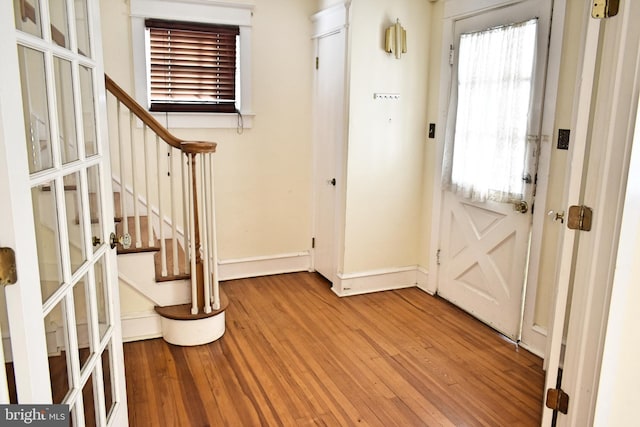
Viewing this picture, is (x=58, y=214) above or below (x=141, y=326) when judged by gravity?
above

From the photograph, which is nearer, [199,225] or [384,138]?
[199,225]

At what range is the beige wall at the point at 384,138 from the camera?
365 centimetres

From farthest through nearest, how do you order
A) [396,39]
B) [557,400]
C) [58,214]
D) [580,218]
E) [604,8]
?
[396,39]
[557,400]
[580,218]
[604,8]
[58,214]

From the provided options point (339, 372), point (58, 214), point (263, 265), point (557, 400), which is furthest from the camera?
point (263, 265)

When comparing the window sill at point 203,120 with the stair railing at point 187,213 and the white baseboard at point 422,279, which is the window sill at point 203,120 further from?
the white baseboard at point 422,279

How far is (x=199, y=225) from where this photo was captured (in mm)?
3025

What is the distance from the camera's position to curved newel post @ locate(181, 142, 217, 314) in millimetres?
2898

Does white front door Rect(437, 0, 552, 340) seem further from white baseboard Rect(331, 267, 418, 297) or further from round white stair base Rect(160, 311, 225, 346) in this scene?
round white stair base Rect(160, 311, 225, 346)

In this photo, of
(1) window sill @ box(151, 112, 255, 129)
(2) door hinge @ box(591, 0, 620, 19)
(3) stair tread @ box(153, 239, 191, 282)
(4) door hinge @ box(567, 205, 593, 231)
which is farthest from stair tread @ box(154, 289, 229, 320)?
(2) door hinge @ box(591, 0, 620, 19)

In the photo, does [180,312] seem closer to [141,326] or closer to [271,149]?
[141,326]

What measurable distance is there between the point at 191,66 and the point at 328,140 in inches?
48.9

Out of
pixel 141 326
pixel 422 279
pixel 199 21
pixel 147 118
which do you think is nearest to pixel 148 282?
pixel 141 326

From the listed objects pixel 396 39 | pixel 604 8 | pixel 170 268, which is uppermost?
pixel 396 39

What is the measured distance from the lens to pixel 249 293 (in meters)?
3.99
